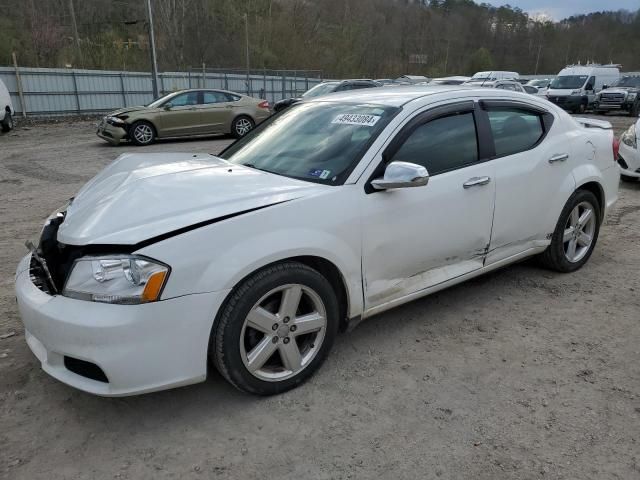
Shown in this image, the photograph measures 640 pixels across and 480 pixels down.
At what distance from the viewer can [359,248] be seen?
9.53 ft

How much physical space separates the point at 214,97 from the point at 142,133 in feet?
7.90

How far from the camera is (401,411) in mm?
2674

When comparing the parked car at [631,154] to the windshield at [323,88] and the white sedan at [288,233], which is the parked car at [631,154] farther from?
the windshield at [323,88]

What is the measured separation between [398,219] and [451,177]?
573 mm

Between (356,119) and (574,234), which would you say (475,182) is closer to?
(356,119)

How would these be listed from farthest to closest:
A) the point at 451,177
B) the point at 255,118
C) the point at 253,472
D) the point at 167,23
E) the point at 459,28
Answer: the point at 459,28 < the point at 167,23 < the point at 255,118 < the point at 451,177 < the point at 253,472

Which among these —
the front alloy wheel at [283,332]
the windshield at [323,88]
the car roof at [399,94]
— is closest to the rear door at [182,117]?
the windshield at [323,88]

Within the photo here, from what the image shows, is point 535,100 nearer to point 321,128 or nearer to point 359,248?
point 321,128

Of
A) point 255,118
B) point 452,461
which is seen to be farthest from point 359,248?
point 255,118

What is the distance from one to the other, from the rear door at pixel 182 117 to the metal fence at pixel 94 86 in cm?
979

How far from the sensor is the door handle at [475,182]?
338 cm

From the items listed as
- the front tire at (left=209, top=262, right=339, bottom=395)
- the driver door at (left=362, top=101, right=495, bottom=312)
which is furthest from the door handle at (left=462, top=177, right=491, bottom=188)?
the front tire at (left=209, top=262, right=339, bottom=395)

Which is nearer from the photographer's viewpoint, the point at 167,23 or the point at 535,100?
the point at 535,100

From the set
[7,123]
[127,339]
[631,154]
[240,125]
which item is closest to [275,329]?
[127,339]
